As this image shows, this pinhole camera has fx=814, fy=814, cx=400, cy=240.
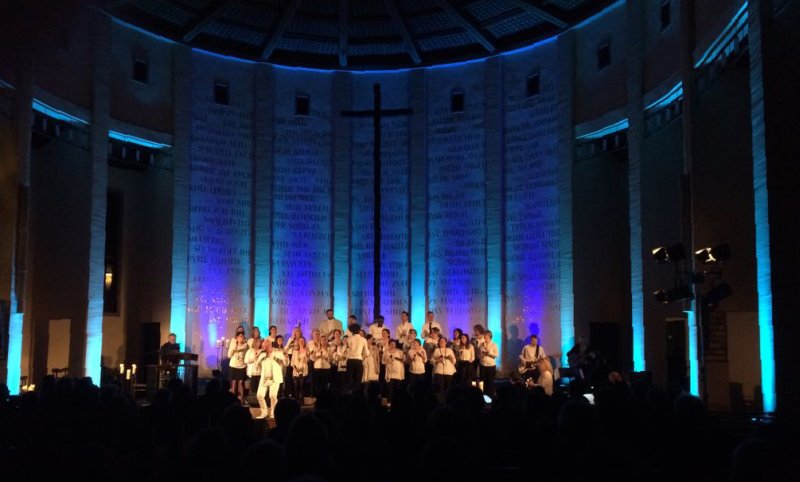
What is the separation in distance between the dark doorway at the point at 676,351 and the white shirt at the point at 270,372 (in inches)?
313

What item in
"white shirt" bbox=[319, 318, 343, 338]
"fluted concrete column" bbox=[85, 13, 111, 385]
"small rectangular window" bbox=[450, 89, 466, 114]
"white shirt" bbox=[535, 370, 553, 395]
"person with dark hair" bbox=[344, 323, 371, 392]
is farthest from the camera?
"small rectangular window" bbox=[450, 89, 466, 114]

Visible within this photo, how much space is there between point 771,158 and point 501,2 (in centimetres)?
1143

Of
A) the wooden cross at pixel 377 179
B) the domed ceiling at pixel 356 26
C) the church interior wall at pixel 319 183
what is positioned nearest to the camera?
the church interior wall at pixel 319 183

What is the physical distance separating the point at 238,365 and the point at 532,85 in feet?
35.8

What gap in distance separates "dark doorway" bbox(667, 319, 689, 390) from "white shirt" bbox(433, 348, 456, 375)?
459cm

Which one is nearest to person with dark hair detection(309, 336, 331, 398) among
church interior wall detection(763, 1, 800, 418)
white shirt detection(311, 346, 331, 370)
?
white shirt detection(311, 346, 331, 370)

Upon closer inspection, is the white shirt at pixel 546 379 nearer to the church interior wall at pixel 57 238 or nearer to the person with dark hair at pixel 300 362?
the person with dark hair at pixel 300 362

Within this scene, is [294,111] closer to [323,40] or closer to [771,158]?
[323,40]

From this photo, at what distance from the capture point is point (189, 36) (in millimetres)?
21656

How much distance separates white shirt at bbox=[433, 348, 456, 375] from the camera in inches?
711

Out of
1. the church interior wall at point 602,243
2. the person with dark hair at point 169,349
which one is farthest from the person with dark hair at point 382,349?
the church interior wall at point 602,243

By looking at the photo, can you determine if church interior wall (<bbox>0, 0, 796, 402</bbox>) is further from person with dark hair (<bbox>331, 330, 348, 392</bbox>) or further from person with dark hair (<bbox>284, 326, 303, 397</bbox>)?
person with dark hair (<bbox>331, 330, 348, 392</bbox>)

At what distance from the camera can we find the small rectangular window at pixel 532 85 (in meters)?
22.2

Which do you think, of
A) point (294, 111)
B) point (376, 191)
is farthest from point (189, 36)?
A: point (376, 191)
